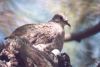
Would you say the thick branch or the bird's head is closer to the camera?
the thick branch

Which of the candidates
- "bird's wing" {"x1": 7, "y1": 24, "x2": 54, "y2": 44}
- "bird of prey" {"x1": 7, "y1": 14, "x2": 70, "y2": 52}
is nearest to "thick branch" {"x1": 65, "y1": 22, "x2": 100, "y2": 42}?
"bird of prey" {"x1": 7, "y1": 14, "x2": 70, "y2": 52}

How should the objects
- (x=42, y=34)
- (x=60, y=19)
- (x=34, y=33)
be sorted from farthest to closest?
(x=60, y=19) → (x=42, y=34) → (x=34, y=33)

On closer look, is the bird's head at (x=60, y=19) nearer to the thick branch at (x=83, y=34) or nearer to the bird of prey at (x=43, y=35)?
the bird of prey at (x=43, y=35)

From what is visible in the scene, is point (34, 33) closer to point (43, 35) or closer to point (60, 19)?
point (43, 35)

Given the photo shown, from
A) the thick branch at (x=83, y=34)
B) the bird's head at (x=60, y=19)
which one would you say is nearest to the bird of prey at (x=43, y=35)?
the bird's head at (x=60, y=19)

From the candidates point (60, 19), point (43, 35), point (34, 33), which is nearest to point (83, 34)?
point (43, 35)

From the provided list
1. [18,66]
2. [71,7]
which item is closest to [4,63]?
[18,66]

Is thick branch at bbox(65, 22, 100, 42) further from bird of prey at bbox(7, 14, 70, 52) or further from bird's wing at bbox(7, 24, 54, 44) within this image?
bird's wing at bbox(7, 24, 54, 44)
